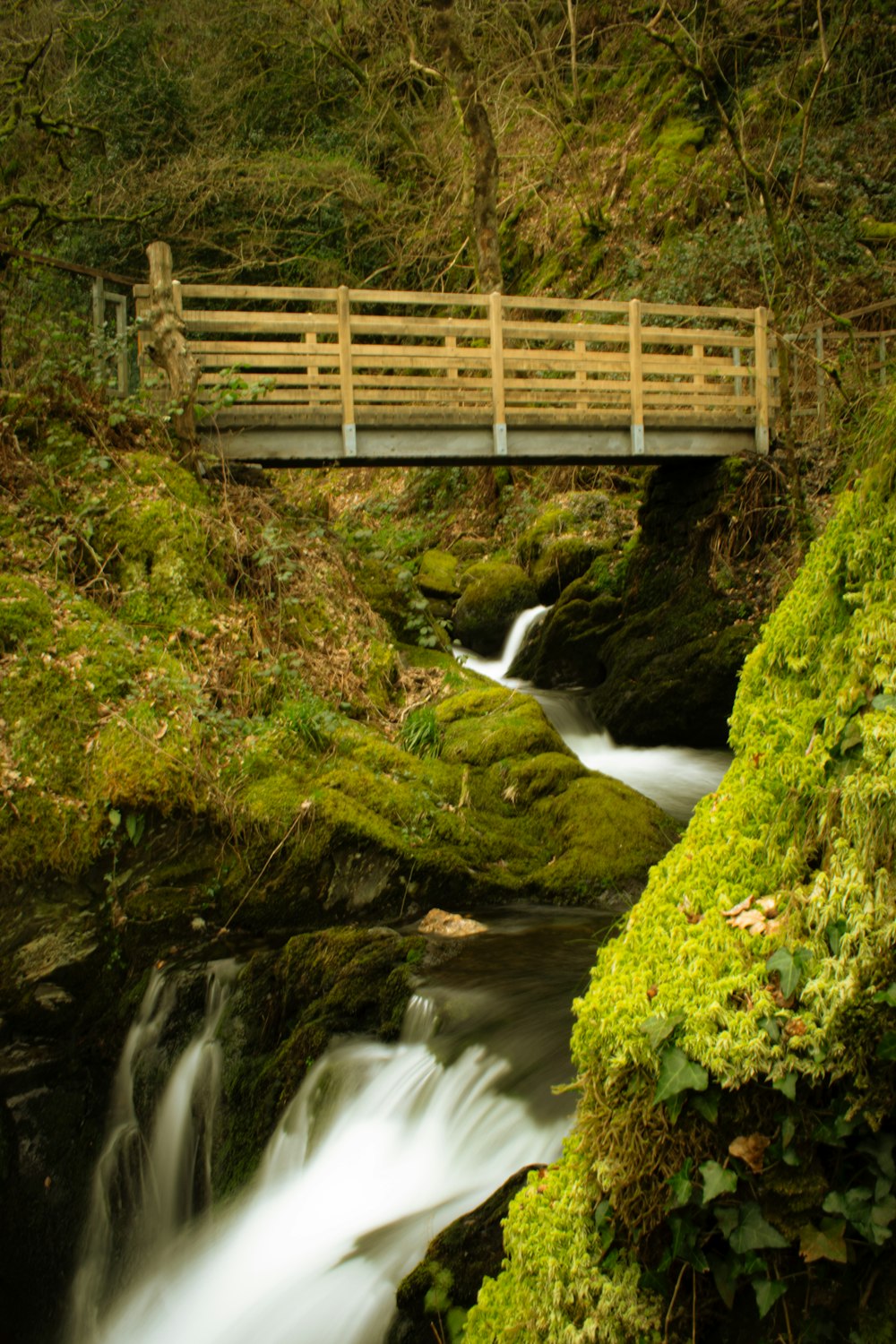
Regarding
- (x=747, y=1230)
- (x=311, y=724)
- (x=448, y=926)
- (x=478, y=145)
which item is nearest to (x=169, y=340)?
(x=311, y=724)

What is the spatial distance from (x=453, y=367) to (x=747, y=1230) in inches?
403

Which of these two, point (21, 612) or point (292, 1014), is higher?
point (21, 612)

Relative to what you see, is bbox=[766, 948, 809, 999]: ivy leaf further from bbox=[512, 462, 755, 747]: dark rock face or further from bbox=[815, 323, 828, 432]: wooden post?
bbox=[815, 323, 828, 432]: wooden post

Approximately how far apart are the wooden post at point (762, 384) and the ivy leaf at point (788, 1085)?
461 inches

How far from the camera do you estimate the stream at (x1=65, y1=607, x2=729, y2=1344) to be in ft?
12.2

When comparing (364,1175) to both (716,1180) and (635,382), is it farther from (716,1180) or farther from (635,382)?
(635,382)

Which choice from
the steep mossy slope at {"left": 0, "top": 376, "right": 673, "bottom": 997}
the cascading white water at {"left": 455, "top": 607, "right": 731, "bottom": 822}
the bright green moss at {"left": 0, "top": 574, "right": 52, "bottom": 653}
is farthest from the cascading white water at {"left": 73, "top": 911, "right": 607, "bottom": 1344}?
the cascading white water at {"left": 455, "top": 607, "right": 731, "bottom": 822}

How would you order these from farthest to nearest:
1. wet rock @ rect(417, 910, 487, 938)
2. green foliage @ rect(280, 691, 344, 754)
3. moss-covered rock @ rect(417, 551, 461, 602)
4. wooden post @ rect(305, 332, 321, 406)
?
moss-covered rock @ rect(417, 551, 461, 602) < wooden post @ rect(305, 332, 321, 406) < green foliage @ rect(280, 691, 344, 754) < wet rock @ rect(417, 910, 487, 938)

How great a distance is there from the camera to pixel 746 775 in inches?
105

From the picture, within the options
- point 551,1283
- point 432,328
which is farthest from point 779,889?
point 432,328

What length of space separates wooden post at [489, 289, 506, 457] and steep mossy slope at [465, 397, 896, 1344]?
29.5 feet

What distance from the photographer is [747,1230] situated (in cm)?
204

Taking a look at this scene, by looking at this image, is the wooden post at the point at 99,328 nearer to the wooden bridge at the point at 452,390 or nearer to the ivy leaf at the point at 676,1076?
the wooden bridge at the point at 452,390

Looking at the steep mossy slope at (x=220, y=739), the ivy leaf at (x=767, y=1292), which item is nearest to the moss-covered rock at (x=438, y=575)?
the steep mossy slope at (x=220, y=739)
